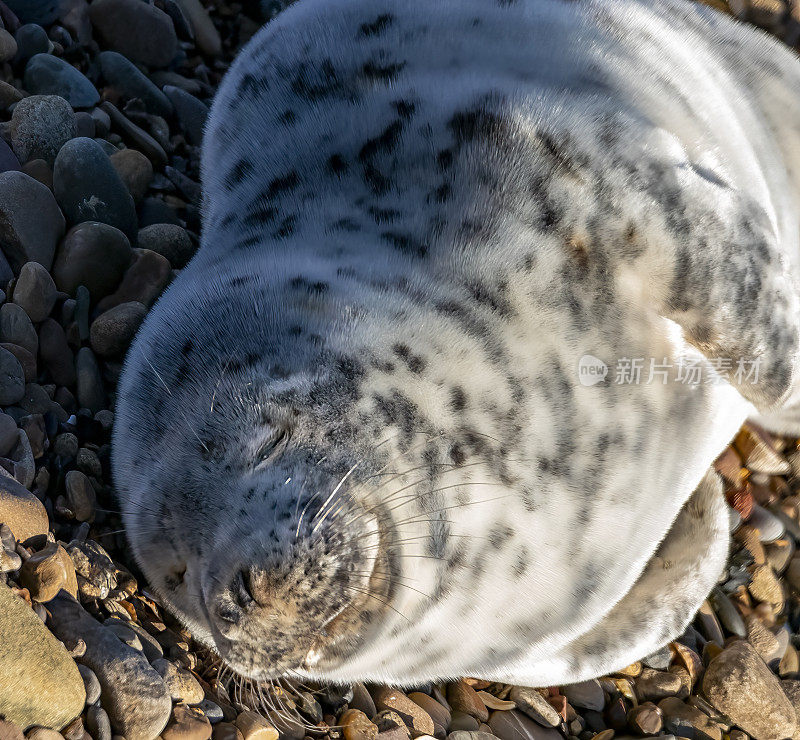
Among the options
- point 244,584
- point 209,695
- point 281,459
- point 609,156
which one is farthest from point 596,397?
point 209,695

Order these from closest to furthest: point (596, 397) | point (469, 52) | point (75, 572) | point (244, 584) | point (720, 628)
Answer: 1. point (244, 584)
2. point (75, 572)
3. point (596, 397)
4. point (469, 52)
5. point (720, 628)

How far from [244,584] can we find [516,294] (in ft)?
2.90

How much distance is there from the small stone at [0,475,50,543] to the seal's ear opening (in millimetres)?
1470

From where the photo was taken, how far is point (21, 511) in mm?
2012

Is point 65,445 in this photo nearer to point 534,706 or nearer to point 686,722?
point 534,706

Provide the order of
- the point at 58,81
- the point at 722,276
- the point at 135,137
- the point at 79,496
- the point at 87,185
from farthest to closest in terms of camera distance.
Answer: the point at 135,137 < the point at 58,81 < the point at 87,185 < the point at 722,276 < the point at 79,496

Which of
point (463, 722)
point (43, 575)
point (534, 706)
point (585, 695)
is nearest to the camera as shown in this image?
point (43, 575)

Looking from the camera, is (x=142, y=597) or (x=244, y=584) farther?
(x=142, y=597)

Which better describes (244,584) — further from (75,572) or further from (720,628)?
(720,628)

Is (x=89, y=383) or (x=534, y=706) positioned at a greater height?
(x=89, y=383)

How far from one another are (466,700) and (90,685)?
1.08 meters

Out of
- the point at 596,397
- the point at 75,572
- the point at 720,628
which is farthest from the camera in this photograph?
the point at 720,628

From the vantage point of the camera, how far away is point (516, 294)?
2.18 meters

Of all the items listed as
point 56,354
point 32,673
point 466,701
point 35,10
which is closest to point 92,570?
point 32,673
